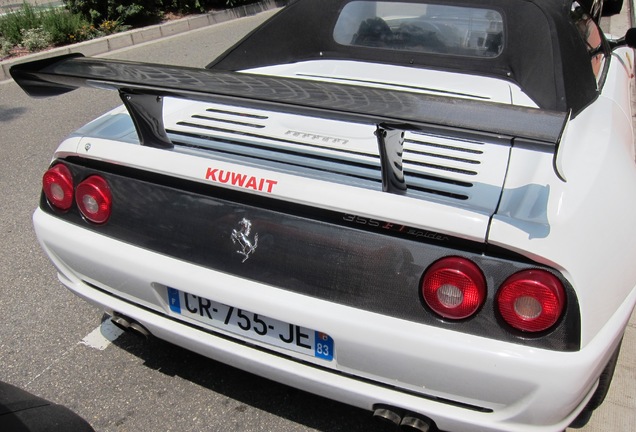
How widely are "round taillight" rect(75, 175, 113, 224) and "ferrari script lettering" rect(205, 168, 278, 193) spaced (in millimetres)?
469

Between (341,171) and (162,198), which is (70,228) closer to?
(162,198)

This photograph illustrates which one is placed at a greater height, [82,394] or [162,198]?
[162,198]

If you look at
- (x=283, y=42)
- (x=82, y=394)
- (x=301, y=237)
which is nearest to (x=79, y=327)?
(x=82, y=394)

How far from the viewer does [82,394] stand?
2477mm

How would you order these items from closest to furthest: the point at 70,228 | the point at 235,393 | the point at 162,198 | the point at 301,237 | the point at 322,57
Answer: the point at 301,237 → the point at 162,198 → the point at 70,228 → the point at 235,393 → the point at 322,57

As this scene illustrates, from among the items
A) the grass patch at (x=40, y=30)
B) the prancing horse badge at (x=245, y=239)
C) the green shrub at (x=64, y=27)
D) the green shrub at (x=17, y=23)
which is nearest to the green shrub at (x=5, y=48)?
the grass patch at (x=40, y=30)

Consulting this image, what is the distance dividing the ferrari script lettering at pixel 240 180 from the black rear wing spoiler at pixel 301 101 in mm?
230

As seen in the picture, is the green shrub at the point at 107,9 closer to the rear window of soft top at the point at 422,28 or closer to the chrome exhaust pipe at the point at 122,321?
the rear window of soft top at the point at 422,28

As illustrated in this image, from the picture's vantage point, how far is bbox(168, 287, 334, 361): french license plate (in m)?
1.88

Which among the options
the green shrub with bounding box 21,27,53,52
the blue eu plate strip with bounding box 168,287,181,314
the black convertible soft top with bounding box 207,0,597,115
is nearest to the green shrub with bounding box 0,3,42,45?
the green shrub with bounding box 21,27,53,52

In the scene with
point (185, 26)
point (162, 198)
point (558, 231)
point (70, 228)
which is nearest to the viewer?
point (558, 231)

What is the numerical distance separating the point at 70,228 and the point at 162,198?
44cm

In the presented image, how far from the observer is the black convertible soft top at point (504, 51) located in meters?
2.55

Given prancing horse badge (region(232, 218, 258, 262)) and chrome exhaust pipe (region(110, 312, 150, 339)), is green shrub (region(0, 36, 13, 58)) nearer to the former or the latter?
chrome exhaust pipe (region(110, 312, 150, 339))
